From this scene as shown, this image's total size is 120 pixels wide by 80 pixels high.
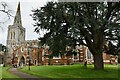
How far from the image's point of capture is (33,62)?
83750 mm

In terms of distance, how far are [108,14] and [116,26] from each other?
414 centimetres

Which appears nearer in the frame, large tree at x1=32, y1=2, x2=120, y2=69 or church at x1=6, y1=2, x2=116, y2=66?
large tree at x1=32, y1=2, x2=120, y2=69

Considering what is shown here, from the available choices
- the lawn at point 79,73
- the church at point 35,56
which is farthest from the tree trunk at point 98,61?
the church at point 35,56

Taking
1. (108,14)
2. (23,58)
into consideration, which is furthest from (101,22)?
(23,58)

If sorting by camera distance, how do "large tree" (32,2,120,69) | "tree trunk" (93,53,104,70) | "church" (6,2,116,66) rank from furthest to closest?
"church" (6,2,116,66) < "tree trunk" (93,53,104,70) < "large tree" (32,2,120,69)

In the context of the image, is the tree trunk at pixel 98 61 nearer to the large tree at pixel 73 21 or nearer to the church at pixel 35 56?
the large tree at pixel 73 21

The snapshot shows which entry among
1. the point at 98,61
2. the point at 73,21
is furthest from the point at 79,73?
the point at 73,21

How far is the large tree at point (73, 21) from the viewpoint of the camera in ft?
98.1

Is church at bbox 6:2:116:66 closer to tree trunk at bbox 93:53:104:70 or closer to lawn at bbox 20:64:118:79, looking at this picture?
lawn at bbox 20:64:118:79

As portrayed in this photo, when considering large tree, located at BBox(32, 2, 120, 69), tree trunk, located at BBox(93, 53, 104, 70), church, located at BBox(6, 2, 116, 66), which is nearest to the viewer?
large tree, located at BBox(32, 2, 120, 69)

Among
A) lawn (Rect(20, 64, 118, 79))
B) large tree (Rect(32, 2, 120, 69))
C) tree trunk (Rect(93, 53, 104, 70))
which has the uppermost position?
large tree (Rect(32, 2, 120, 69))

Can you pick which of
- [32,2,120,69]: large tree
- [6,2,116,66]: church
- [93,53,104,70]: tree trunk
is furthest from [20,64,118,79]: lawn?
[6,2,116,66]: church

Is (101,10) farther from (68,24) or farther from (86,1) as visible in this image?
(68,24)

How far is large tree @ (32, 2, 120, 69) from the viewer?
29.9m
